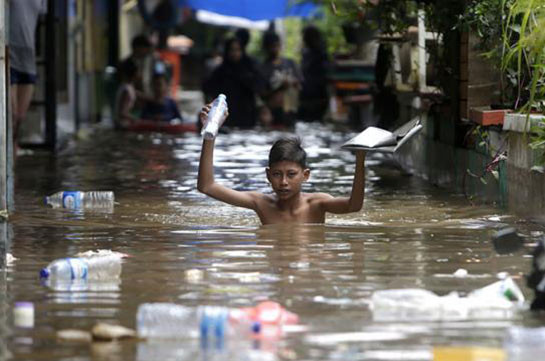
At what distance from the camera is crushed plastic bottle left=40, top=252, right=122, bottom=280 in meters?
6.94

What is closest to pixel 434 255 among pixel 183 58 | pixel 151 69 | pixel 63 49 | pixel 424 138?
pixel 424 138

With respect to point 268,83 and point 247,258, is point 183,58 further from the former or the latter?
point 247,258

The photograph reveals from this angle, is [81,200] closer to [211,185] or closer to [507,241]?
[211,185]

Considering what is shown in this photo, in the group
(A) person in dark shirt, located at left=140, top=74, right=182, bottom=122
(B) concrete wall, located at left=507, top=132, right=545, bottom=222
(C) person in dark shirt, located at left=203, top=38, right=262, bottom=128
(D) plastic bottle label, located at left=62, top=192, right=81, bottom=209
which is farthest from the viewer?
(C) person in dark shirt, located at left=203, top=38, right=262, bottom=128

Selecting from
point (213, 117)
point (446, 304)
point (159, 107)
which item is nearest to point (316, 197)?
point (213, 117)

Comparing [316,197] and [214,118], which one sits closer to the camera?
[214,118]

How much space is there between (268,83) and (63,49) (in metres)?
4.45

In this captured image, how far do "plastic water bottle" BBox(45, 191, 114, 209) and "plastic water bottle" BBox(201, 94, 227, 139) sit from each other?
2.93 metres

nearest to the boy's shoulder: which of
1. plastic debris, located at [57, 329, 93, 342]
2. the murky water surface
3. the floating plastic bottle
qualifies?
the murky water surface

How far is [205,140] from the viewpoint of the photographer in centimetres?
833

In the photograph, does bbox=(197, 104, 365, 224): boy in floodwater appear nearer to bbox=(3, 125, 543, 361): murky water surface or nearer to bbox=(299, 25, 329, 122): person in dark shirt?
bbox=(3, 125, 543, 361): murky water surface

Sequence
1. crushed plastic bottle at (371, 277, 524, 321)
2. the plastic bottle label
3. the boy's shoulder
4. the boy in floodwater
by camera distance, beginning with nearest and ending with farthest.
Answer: crushed plastic bottle at (371, 277, 524, 321) → the boy in floodwater → the boy's shoulder → the plastic bottle label

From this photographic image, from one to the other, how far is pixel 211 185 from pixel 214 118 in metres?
0.77

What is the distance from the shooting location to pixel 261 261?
7648 mm
